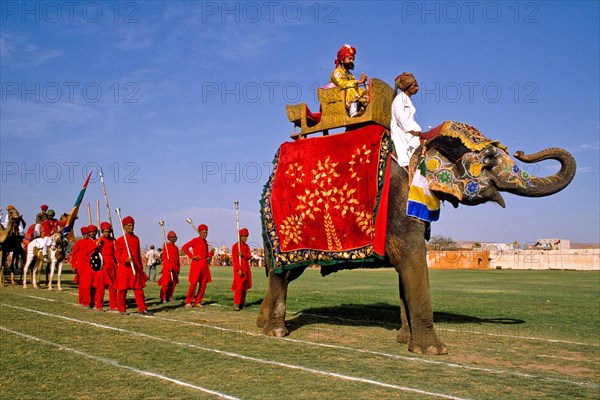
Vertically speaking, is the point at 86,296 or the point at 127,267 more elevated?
the point at 127,267

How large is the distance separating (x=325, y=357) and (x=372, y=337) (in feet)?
6.89

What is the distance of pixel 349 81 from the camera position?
9.77 m

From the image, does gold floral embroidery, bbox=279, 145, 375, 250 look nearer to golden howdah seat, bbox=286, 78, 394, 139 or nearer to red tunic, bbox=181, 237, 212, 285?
golden howdah seat, bbox=286, 78, 394, 139

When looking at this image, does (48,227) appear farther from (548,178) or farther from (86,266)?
(548,178)

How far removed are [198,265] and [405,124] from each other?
8.01m

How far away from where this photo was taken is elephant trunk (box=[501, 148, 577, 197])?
7867mm

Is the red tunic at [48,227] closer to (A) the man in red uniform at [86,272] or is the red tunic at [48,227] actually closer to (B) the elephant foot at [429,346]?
(A) the man in red uniform at [86,272]

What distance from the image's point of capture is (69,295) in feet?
56.3

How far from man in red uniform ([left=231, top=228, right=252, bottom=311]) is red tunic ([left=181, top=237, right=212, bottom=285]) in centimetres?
82

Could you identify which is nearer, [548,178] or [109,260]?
[548,178]

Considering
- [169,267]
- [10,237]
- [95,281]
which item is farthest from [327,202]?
[10,237]

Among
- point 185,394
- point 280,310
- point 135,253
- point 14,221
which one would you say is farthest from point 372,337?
point 14,221

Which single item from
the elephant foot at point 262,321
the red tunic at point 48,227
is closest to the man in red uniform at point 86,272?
the elephant foot at point 262,321

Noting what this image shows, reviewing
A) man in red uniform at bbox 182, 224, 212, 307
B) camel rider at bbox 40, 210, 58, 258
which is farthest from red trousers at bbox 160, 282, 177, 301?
camel rider at bbox 40, 210, 58, 258
